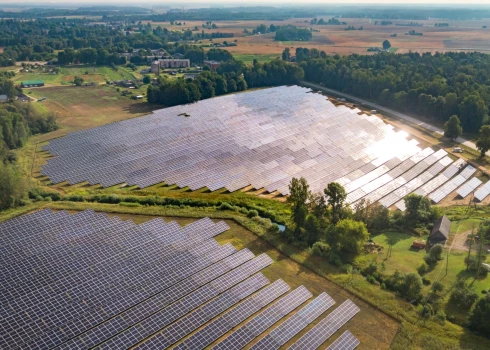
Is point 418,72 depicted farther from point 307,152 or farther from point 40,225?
point 40,225

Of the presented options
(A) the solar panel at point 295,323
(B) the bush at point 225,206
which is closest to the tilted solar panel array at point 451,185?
(B) the bush at point 225,206

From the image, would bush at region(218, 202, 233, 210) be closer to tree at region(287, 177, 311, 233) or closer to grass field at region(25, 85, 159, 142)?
tree at region(287, 177, 311, 233)

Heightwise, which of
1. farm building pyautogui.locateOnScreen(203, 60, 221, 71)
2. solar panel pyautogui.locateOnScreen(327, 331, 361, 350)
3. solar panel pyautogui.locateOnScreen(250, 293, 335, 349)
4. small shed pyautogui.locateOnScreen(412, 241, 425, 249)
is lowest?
small shed pyautogui.locateOnScreen(412, 241, 425, 249)

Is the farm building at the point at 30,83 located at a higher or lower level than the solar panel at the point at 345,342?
higher

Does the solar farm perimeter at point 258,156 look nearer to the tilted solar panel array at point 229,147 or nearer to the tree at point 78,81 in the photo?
the tilted solar panel array at point 229,147

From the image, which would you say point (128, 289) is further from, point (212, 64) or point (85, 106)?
point (212, 64)

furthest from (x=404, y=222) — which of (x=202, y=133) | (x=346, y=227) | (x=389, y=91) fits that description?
(x=389, y=91)

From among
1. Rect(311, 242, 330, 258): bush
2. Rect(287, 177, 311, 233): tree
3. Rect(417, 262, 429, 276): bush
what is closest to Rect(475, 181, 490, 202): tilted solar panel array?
Rect(417, 262, 429, 276): bush
